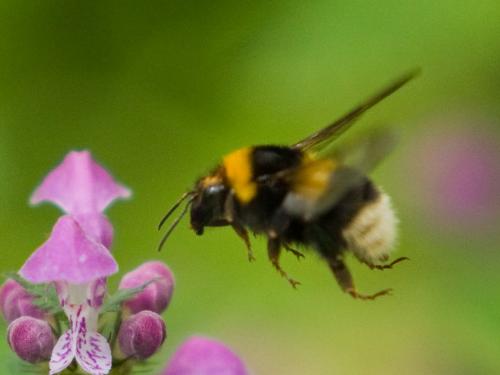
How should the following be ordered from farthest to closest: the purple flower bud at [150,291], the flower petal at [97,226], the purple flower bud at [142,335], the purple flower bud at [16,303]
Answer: the flower petal at [97,226], the purple flower bud at [150,291], the purple flower bud at [16,303], the purple flower bud at [142,335]

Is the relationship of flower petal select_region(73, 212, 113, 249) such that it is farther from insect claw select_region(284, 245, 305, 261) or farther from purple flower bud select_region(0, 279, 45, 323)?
insect claw select_region(284, 245, 305, 261)

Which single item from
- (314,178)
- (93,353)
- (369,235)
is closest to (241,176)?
(314,178)

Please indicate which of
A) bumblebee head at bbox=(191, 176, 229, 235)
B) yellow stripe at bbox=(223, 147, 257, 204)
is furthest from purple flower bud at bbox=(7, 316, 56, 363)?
yellow stripe at bbox=(223, 147, 257, 204)

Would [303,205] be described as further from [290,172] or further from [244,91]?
[244,91]

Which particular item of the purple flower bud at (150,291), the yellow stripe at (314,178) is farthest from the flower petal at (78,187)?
the yellow stripe at (314,178)

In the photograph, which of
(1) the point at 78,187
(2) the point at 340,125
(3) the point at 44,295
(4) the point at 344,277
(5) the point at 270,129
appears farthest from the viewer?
(5) the point at 270,129

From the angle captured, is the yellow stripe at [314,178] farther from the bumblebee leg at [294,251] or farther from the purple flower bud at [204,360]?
the purple flower bud at [204,360]

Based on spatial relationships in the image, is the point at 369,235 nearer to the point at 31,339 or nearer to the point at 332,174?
the point at 332,174
